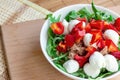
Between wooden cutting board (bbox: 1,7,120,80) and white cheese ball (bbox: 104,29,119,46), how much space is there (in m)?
0.12

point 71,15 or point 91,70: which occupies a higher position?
point 71,15

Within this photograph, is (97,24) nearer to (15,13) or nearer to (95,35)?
(95,35)

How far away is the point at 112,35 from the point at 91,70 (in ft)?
0.40

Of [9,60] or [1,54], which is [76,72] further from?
[1,54]

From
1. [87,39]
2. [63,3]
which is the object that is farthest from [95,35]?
[63,3]

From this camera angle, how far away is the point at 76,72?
2.58 feet

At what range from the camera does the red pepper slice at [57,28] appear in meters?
0.84

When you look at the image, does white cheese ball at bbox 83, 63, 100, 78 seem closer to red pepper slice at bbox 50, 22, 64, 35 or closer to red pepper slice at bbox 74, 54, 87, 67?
red pepper slice at bbox 74, 54, 87, 67

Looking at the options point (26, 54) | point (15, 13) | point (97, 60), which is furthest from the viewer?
point (15, 13)

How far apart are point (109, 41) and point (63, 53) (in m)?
0.14

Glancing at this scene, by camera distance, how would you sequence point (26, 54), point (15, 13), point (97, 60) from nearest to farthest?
point (97, 60)
point (26, 54)
point (15, 13)

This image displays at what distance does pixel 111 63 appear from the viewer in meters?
0.76

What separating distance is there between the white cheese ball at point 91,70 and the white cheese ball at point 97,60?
0.6 inches

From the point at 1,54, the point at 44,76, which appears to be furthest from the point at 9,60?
the point at 1,54
